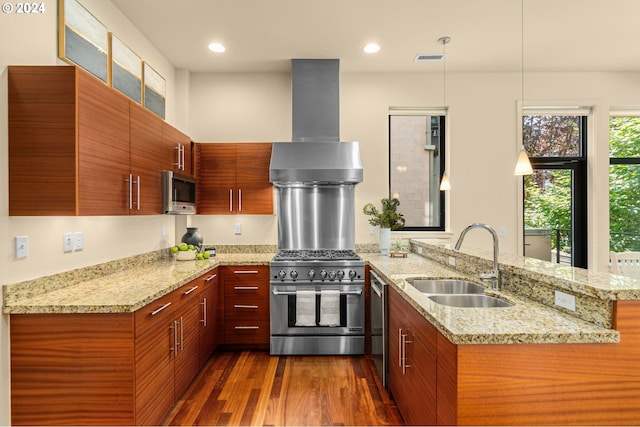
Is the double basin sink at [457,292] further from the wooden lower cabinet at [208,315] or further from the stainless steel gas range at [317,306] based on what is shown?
the wooden lower cabinet at [208,315]

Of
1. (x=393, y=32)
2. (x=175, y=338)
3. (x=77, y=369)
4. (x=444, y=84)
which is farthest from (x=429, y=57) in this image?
(x=77, y=369)

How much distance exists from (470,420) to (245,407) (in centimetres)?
162

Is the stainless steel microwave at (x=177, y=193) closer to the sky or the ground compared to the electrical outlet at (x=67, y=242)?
closer to the sky

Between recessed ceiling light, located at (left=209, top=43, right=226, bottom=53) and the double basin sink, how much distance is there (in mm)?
2767

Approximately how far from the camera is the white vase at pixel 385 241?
3.81 metres

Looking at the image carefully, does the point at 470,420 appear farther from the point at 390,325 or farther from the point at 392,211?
the point at 392,211

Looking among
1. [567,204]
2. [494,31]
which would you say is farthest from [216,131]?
[567,204]

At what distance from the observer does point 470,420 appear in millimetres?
1306

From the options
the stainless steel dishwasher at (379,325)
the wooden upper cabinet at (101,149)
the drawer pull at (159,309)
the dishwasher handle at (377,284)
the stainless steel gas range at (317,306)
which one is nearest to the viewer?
the wooden upper cabinet at (101,149)

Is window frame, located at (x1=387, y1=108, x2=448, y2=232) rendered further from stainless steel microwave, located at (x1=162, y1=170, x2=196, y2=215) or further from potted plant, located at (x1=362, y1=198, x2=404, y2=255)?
stainless steel microwave, located at (x1=162, y1=170, x2=196, y2=215)

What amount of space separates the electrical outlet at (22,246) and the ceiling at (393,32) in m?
1.93

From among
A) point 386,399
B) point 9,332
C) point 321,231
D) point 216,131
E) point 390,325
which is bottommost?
point 386,399

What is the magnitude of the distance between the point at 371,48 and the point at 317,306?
8.34 ft

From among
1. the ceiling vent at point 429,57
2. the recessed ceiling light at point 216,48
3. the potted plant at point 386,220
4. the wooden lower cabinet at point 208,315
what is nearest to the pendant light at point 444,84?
the ceiling vent at point 429,57
